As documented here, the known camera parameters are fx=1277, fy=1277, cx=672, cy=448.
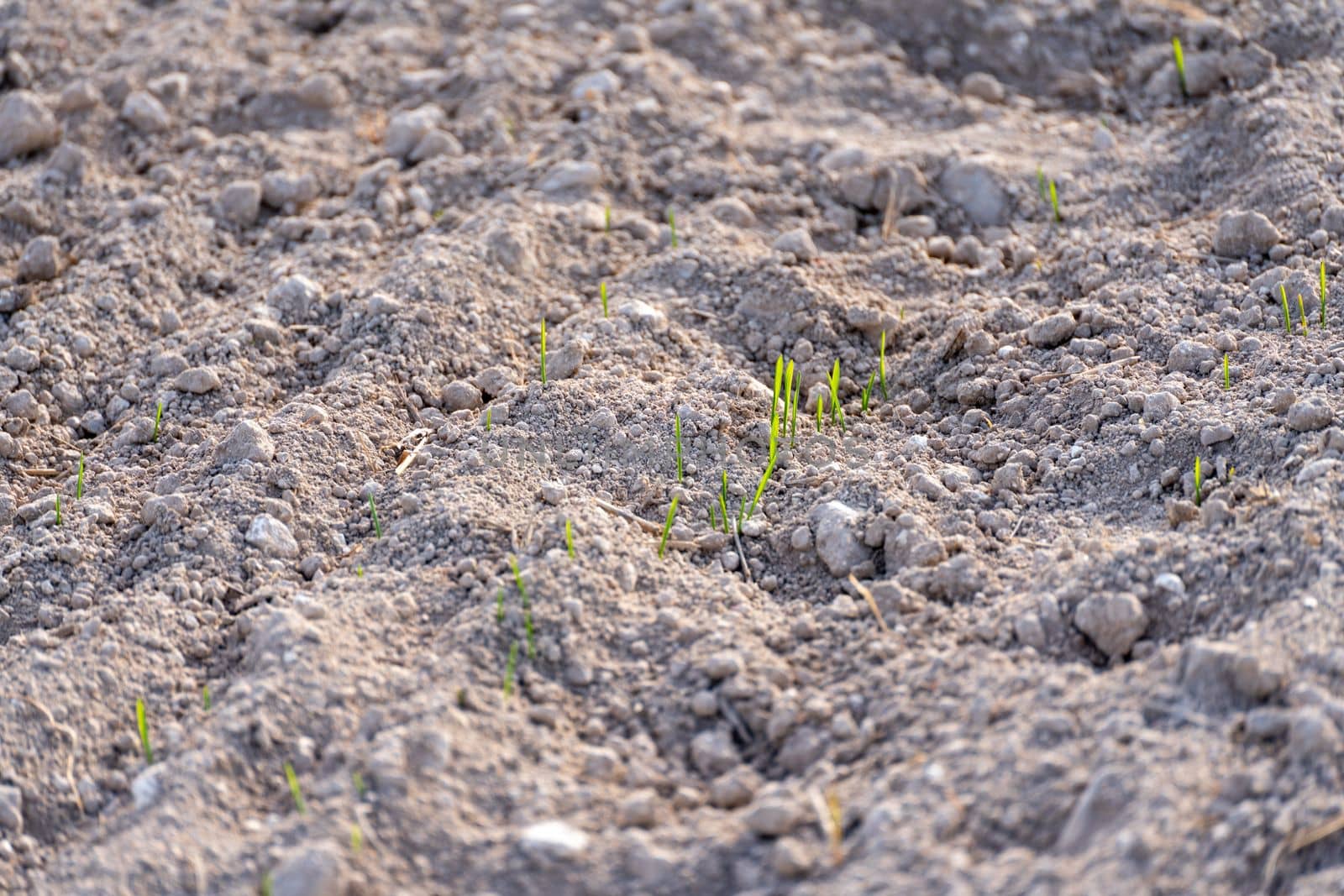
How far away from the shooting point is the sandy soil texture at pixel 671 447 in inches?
76.4

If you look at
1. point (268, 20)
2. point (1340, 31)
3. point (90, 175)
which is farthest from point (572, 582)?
point (1340, 31)

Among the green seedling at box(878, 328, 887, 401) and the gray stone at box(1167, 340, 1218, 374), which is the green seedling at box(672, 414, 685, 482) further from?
the gray stone at box(1167, 340, 1218, 374)

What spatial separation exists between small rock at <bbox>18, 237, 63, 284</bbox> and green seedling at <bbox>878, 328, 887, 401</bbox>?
211 cm

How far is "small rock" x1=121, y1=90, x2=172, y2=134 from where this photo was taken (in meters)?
3.65

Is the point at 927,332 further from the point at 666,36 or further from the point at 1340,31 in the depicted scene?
the point at 1340,31

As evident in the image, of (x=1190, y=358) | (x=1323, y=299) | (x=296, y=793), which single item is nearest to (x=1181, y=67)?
(x=1323, y=299)

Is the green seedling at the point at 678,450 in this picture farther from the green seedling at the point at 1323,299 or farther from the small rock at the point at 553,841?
the green seedling at the point at 1323,299

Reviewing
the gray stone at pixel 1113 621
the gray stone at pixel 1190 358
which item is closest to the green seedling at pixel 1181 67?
the gray stone at pixel 1190 358

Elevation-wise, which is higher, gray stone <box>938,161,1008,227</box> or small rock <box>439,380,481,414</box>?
gray stone <box>938,161,1008,227</box>

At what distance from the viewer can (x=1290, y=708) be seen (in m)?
1.92

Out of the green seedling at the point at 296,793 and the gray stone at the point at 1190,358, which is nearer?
the green seedling at the point at 296,793

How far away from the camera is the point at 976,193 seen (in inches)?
137

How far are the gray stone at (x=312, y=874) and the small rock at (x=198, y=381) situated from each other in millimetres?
1404

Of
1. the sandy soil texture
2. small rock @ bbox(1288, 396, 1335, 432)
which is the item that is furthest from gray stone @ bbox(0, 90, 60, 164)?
small rock @ bbox(1288, 396, 1335, 432)
